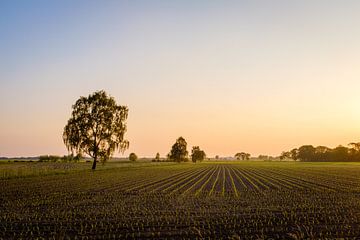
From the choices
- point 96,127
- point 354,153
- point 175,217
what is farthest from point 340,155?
point 175,217

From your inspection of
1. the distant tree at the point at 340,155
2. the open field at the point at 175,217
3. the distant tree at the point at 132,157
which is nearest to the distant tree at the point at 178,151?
the distant tree at the point at 132,157

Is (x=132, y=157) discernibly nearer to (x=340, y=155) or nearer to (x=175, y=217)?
(x=340, y=155)

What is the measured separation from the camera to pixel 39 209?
17688 mm

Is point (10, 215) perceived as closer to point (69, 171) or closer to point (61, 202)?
point (61, 202)

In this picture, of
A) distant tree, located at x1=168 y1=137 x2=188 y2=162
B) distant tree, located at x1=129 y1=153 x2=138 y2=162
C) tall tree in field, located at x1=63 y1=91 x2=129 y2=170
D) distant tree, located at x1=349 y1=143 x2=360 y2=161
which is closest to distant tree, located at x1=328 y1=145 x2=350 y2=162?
distant tree, located at x1=349 y1=143 x2=360 y2=161

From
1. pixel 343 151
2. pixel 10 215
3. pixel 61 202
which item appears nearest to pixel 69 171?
pixel 61 202

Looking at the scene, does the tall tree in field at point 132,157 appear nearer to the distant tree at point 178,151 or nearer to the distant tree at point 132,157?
the distant tree at point 132,157

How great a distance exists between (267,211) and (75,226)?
938 cm

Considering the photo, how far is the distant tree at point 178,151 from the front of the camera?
160750 mm

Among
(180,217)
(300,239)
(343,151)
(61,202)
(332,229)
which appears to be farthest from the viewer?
(343,151)

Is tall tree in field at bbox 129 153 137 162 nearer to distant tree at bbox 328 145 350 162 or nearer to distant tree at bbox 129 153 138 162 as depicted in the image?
distant tree at bbox 129 153 138 162

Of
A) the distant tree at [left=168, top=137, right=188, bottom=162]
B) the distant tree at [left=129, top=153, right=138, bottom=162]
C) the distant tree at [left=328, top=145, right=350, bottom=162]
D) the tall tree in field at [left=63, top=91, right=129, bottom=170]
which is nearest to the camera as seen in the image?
the tall tree in field at [left=63, top=91, right=129, bottom=170]

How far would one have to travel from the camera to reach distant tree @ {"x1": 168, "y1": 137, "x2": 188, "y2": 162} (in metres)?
161

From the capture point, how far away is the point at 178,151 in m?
161
